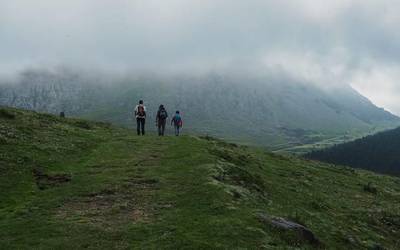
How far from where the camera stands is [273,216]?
24.6 meters

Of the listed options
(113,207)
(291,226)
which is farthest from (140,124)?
(291,226)

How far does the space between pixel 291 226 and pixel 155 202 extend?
7107 mm

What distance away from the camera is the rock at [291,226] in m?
23.0

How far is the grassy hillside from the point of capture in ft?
66.1

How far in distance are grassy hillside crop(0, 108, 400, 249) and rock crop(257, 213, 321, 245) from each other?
0.13 metres

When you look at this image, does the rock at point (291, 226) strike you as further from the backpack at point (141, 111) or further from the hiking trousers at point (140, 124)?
the hiking trousers at point (140, 124)

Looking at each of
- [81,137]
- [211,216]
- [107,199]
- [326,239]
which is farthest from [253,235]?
[81,137]

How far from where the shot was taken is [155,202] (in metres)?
25.2

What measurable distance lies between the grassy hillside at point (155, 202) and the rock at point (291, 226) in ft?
0.44

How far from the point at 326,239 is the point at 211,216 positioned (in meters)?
7.05

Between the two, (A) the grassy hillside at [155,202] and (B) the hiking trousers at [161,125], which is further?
(B) the hiking trousers at [161,125]

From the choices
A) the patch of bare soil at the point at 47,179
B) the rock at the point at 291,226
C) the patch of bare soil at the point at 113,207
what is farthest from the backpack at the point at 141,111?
the rock at the point at 291,226

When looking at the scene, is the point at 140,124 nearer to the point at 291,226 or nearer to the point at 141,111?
the point at 141,111

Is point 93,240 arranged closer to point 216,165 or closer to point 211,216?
point 211,216
